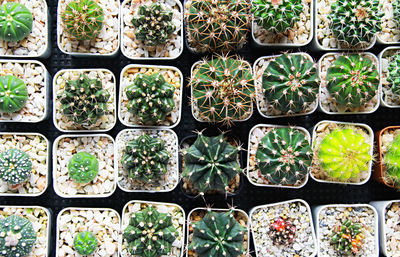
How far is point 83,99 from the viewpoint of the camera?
2.59m

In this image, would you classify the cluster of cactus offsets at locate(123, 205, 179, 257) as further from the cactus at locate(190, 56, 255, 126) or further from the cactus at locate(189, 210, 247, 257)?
the cactus at locate(190, 56, 255, 126)

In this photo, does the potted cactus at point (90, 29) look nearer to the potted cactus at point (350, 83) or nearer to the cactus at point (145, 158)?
the cactus at point (145, 158)

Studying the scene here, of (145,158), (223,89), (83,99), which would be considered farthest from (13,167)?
(223,89)

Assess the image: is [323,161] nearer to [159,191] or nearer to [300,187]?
[300,187]

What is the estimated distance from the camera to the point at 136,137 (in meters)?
2.77

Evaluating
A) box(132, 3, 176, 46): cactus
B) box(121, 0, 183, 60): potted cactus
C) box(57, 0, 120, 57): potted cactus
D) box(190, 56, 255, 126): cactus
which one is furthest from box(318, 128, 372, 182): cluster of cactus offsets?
box(57, 0, 120, 57): potted cactus

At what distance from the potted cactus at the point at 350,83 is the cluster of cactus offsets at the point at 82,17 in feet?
5.27

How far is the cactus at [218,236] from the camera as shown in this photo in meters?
2.48

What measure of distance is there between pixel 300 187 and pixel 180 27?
1.44 meters

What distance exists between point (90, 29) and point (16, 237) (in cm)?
147

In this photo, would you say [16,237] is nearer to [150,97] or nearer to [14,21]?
[150,97]

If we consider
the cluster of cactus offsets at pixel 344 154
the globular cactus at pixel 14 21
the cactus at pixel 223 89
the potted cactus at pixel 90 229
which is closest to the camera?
the cactus at pixel 223 89

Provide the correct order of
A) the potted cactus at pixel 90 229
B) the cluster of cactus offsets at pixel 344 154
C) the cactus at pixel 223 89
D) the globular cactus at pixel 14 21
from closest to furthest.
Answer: the cactus at pixel 223 89 < the cluster of cactus offsets at pixel 344 154 < the globular cactus at pixel 14 21 < the potted cactus at pixel 90 229

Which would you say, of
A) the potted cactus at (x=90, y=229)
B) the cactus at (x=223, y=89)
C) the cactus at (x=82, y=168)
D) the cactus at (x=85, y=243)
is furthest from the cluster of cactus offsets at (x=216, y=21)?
the cactus at (x=85, y=243)
